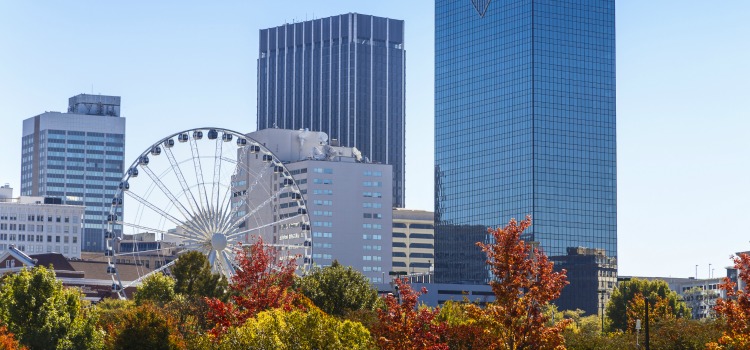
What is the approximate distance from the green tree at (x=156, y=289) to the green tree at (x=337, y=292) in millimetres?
24043

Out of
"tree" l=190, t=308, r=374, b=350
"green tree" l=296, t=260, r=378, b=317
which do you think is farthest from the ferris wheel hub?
"tree" l=190, t=308, r=374, b=350

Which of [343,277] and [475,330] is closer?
[475,330]

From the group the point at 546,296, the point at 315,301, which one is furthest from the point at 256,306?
the point at 315,301

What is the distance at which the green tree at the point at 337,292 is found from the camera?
12744cm

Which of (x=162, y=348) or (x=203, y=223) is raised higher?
(x=203, y=223)

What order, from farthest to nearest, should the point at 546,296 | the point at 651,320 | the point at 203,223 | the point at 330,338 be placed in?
1. the point at 203,223
2. the point at 651,320
3. the point at 330,338
4. the point at 546,296

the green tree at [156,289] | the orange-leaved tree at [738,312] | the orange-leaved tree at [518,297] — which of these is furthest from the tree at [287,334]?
the green tree at [156,289]

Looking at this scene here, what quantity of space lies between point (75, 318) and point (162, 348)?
10860mm

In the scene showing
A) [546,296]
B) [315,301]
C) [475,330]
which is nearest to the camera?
[546,296]

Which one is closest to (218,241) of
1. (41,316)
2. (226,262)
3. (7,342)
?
(226,262)

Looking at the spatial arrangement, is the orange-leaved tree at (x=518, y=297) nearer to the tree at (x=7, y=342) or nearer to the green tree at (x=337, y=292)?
the tree at (x=7, y=342)

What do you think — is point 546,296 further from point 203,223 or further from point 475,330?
point 203,223

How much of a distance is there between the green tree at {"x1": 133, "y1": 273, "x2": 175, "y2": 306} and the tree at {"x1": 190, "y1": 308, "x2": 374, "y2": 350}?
77.1m

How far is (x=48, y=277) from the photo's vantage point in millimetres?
98125
